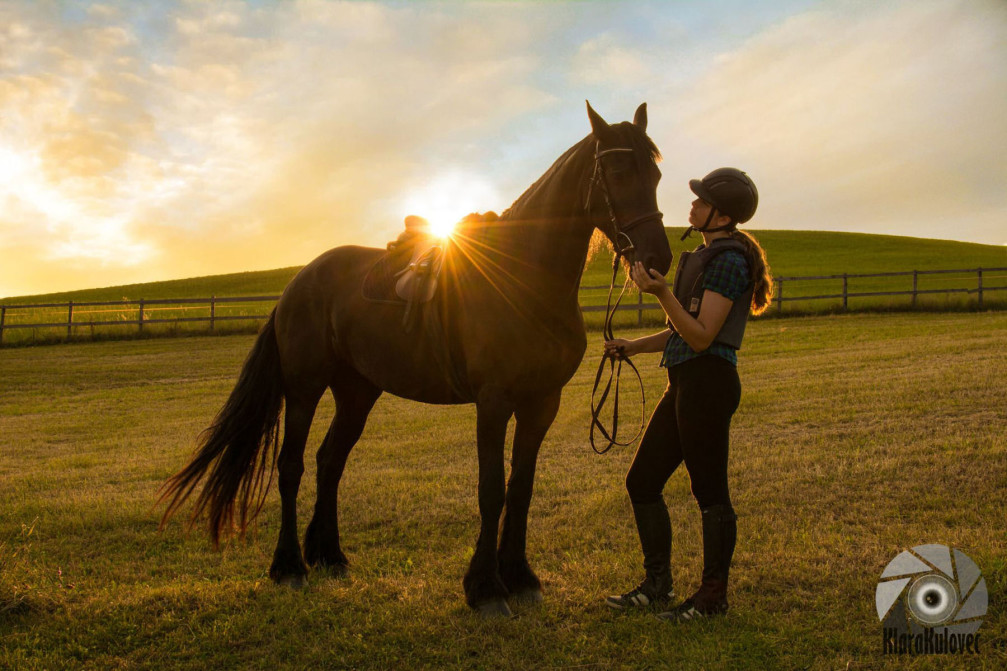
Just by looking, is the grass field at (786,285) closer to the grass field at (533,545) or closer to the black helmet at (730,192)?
the grass field at (533,545)

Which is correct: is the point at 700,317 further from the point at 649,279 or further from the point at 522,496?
the point at 522,496

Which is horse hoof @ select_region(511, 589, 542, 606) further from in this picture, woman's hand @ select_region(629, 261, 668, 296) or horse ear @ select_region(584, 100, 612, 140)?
horse ear @ select_region(584, 100, 612, 140)

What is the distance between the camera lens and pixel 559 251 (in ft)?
12.2

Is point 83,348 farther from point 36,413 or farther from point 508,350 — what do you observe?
point 508,350

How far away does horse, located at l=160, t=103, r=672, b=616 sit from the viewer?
11.4 ft

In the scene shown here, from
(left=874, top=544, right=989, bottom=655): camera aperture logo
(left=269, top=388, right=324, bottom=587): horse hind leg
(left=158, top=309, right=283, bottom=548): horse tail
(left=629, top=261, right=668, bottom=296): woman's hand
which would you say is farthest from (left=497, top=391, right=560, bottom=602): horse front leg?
(left=874, top=544, right=989, bottom=655): camera aperture logo

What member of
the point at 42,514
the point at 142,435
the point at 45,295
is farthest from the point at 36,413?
the point at 45,295

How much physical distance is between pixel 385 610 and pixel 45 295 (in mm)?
57974

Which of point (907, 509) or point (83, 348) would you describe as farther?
point (83, 348)

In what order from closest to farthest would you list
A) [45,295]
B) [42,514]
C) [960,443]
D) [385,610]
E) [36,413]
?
[385,610]
[42,514]
[960,443]
[36,413]
[45,295]

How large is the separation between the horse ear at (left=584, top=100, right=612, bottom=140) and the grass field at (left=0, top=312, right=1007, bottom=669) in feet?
8.19

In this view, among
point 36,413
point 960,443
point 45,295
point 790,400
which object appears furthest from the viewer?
point 45,295

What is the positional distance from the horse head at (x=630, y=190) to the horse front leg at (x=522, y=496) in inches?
43.0

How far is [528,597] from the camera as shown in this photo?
12.8 ft
